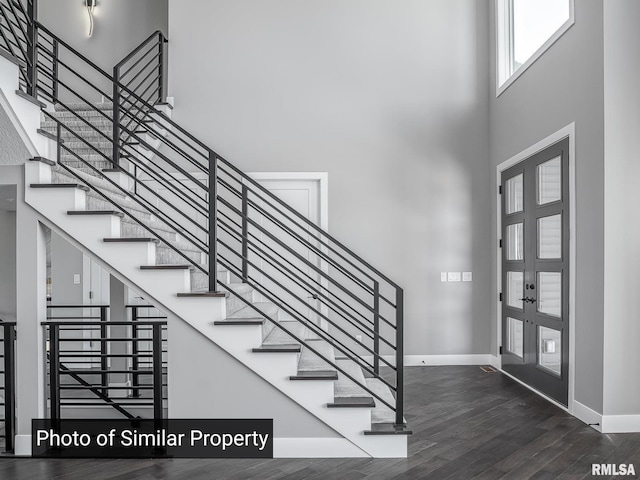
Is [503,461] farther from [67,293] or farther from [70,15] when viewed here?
[70,15]

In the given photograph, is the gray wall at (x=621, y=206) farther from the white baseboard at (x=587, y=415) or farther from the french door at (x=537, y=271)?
the french door at (x=537, y=271)

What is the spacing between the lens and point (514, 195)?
16.9ft

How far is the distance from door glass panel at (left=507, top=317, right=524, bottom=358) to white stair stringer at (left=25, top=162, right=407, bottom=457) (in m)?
2.45

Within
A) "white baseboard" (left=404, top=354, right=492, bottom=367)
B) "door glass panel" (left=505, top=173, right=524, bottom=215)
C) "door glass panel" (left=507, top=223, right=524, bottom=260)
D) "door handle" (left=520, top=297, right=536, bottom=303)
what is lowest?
"white baseboard" (left=404, top=354, right=492, bottom=367)

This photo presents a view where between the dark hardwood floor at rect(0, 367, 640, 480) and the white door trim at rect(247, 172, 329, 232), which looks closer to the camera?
the dark hardwood floor at rect(0, 367, 640, 480)

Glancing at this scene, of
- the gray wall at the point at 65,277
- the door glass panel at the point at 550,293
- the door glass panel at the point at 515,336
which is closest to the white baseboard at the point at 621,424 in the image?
the door glass panel at the point at 550,293

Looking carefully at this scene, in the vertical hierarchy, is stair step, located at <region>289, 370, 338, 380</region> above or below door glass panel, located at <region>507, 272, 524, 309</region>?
below

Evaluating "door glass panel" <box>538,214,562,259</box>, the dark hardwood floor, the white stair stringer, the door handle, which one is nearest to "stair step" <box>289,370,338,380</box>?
the white stair stringer

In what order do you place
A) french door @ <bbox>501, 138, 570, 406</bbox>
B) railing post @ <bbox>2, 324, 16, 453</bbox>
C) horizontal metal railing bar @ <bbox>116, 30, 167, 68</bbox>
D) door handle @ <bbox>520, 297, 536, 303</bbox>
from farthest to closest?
door handle @ <bbox>520, 297, 536, 303</bbox> < horizontal metal railing bar @ <bbox>116, 30, 167, 68</bbox> < french door @ <bbox>501, 138, 570, 406</bbox> < railing post @ <bbox>2, 324, 16, 453</bbox>

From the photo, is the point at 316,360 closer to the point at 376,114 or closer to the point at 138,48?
the point at 376,114

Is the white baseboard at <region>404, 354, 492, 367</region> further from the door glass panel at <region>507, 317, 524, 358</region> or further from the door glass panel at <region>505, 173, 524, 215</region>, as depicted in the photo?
the door glass panel at <region>505, 173, 524, 215</region>

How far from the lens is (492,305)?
5660 millimetres

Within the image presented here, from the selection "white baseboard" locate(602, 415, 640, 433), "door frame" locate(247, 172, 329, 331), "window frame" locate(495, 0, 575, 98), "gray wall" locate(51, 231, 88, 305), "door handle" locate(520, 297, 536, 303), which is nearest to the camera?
"white baseboard" locate(602, 415, 640, 433)

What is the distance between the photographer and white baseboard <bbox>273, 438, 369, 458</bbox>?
305 centimetres
